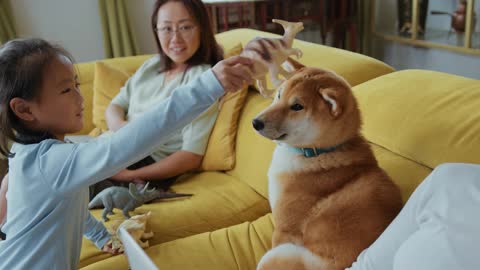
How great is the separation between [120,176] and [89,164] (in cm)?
78

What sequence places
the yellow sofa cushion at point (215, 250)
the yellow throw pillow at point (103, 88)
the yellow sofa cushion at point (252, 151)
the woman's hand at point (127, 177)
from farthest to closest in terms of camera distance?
the yellow throw pillow at point (103, 88)
the woman's hand at point (127, 177)
the yellow sofa cushion at point (252, 151)
the yellow sofa cushion at point (215, 250)

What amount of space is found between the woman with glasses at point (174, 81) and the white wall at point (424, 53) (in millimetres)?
1902

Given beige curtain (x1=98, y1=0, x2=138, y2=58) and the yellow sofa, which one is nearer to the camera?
the yellow sofa

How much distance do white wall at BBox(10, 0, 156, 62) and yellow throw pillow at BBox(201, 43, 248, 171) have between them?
67.2 inches

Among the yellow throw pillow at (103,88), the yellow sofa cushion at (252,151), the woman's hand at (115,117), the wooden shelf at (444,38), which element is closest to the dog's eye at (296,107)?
the yellow sofa cushion at (252,151)

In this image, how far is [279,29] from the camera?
3373mm

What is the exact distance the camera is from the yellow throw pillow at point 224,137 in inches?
68.6

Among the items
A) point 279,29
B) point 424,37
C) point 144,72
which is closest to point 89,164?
point 144,72

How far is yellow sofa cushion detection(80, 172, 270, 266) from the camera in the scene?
56.3 inches

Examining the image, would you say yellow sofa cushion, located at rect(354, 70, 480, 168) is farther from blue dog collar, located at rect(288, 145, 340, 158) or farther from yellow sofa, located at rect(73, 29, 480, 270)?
blue dog collar, located at rect(288, 145, 340, 158)

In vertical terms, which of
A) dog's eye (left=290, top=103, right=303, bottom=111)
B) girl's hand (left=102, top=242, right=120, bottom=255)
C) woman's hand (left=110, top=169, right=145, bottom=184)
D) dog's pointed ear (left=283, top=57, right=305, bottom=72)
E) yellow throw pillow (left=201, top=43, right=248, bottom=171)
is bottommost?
girl's hand (left=102, top=242, right=120, bottom=255)

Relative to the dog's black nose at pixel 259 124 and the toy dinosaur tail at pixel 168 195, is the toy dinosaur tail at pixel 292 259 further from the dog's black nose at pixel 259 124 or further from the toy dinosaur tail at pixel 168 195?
the toy dinosaur tail at pixel 168 195

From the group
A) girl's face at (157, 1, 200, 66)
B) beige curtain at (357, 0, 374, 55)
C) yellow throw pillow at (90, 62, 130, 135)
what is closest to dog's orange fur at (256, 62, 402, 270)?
girl's face at (157, 1, 200, 66)

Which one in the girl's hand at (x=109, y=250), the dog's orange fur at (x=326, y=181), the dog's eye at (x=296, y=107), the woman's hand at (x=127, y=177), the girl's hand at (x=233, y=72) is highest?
the girl's hand at (x=233, y=72)
